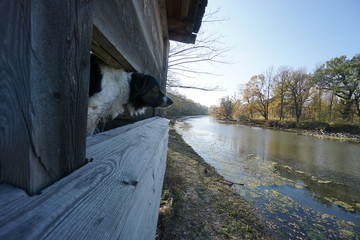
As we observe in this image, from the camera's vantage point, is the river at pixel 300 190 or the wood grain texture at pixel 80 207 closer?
the wood grain texture at pixel 80 207

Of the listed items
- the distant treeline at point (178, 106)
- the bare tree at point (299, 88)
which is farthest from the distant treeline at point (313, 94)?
the distant treeline at point (178, 106)

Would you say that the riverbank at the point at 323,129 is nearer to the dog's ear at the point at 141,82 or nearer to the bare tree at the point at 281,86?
the bare tree at the point at 281,86

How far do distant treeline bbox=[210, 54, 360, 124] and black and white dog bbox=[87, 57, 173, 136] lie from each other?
40.6m

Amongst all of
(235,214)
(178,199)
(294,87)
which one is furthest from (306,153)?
(294,87)

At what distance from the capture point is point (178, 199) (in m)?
4.93

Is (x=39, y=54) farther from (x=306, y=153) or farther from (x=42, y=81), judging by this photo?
(x=306, y=153)

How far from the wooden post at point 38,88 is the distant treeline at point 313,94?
42233mm

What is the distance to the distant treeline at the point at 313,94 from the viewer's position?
103 ft

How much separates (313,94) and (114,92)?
4543 centimetres

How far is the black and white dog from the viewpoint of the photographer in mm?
2334

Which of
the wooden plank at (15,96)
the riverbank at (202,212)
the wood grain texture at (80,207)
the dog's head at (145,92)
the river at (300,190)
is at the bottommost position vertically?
the river at (300,190)

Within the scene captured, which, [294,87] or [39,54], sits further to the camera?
[294,87]

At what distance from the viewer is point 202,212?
4605 millimetres

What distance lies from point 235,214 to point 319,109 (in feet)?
139
